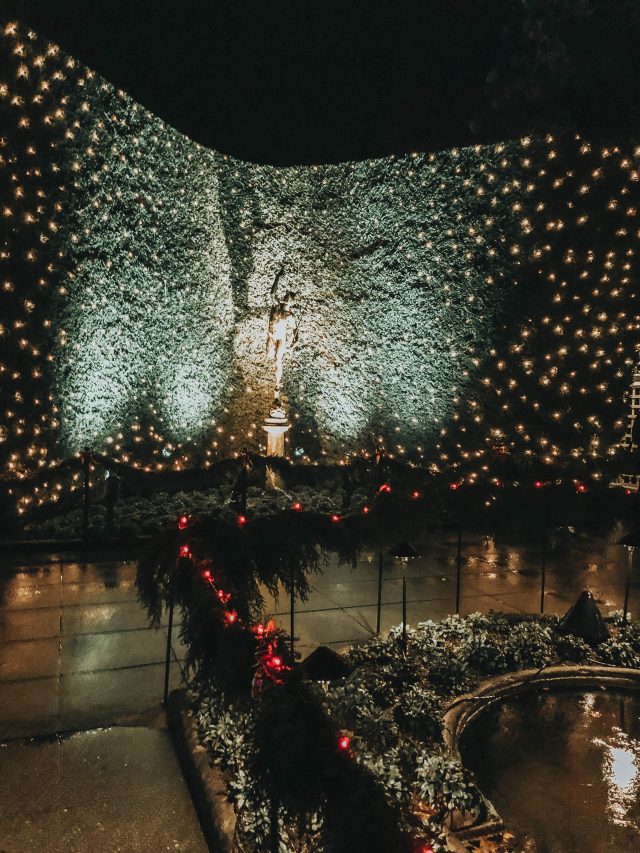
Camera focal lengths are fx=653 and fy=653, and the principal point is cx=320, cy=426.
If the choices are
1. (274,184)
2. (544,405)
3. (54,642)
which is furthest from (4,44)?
(544,405)

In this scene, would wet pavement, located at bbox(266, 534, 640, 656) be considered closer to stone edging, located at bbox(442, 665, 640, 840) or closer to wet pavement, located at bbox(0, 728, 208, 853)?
stone edging, located at bbox(442, 665, 640, 840)

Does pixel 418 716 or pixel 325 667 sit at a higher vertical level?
pixel 325 667

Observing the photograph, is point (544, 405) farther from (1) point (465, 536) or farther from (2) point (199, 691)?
(2) point (199, 691)

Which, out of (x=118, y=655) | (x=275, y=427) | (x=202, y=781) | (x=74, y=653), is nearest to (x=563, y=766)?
(x=202, y=781)

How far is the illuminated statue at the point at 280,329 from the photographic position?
1123 cm

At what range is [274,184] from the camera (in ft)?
39.1

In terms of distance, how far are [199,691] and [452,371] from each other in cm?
780

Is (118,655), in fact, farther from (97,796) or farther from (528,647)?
(528,647)

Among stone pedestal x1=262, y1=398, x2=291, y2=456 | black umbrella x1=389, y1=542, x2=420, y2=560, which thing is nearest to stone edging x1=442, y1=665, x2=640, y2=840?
black umbrella x1=389, y1=542, x2=420, y2=560

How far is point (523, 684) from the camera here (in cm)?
448

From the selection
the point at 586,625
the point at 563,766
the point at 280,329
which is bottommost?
the point at 563,766

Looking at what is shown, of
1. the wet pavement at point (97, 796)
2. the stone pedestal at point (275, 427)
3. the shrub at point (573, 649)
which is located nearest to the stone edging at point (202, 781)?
the wet pavement at point (97, 796)

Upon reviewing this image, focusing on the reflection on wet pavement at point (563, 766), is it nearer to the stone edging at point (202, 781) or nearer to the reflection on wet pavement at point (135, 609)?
the reflection on wet pavement at point (135, 609)

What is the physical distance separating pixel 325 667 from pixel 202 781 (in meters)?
0.79
